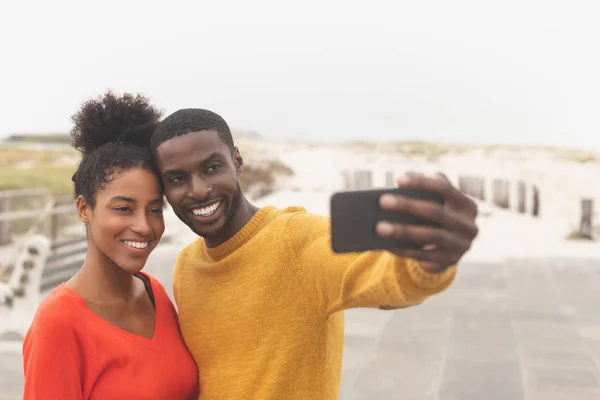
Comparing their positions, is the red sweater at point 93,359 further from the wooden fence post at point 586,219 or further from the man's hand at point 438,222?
the wooden fence post at point 586,219

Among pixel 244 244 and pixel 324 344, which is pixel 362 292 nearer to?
pixel 324 344

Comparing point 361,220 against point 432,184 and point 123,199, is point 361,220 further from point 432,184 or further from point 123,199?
point 123,199

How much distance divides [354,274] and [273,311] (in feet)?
1.21

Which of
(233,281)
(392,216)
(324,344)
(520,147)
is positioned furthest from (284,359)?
(520,147)

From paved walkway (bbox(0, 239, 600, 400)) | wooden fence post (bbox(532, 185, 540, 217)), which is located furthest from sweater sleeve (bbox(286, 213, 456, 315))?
wooden fence post (bbox(532, 185, 540, 217))

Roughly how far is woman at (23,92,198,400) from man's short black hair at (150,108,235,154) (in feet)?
0.32

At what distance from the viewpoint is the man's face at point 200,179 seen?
6.31 feet

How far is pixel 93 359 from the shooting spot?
6.31 ft

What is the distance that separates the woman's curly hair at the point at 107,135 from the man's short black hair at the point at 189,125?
0.31 feet

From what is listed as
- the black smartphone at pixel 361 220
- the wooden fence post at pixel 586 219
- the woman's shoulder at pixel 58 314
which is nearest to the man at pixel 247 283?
the woman's shoulder at pixel 58 314

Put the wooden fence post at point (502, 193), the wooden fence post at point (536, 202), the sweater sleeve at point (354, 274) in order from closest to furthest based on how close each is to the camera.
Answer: the sweater sleeve at point (354, 274) → the wooden fence post at point (536, 202) → the wooden fence post at point (502, 193)

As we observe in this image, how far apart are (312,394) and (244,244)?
0.46 meters

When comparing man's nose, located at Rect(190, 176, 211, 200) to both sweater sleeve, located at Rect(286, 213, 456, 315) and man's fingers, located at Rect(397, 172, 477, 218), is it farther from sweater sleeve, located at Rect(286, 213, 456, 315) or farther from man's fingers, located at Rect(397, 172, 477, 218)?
man's fingers, located at Rect(397, 172, 477, 218)

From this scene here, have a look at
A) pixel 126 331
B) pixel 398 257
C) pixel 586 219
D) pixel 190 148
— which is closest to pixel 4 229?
pixel 586 219
